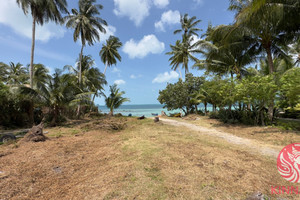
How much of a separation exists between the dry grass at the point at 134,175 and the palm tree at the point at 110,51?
22953mm

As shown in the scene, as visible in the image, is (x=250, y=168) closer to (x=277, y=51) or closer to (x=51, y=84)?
(x=51, y=84)

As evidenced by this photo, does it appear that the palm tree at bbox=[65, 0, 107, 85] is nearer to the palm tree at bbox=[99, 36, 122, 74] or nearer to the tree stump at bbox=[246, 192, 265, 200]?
the palm tree at bbox=[99, 36, 122, 74]

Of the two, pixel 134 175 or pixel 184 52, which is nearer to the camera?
pixel 134 175

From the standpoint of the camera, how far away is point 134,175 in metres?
2.66

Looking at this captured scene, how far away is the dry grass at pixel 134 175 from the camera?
86.4 inches

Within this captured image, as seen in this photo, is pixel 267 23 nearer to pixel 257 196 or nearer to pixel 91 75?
pixel 257 196

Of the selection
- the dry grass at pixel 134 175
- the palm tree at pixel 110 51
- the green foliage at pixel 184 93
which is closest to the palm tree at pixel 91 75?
the palm tree at pixel 110 51

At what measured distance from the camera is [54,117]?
9.69m

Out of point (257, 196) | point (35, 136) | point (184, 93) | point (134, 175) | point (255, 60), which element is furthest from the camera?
point (184, 93)

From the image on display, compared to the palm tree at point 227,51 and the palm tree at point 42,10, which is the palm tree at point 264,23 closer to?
the palm tree at point 227,51

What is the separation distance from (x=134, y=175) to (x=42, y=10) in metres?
16.3

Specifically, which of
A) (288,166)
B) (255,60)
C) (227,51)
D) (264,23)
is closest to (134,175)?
(288,166)

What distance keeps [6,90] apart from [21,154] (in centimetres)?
819

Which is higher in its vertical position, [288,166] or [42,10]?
[42,10]
